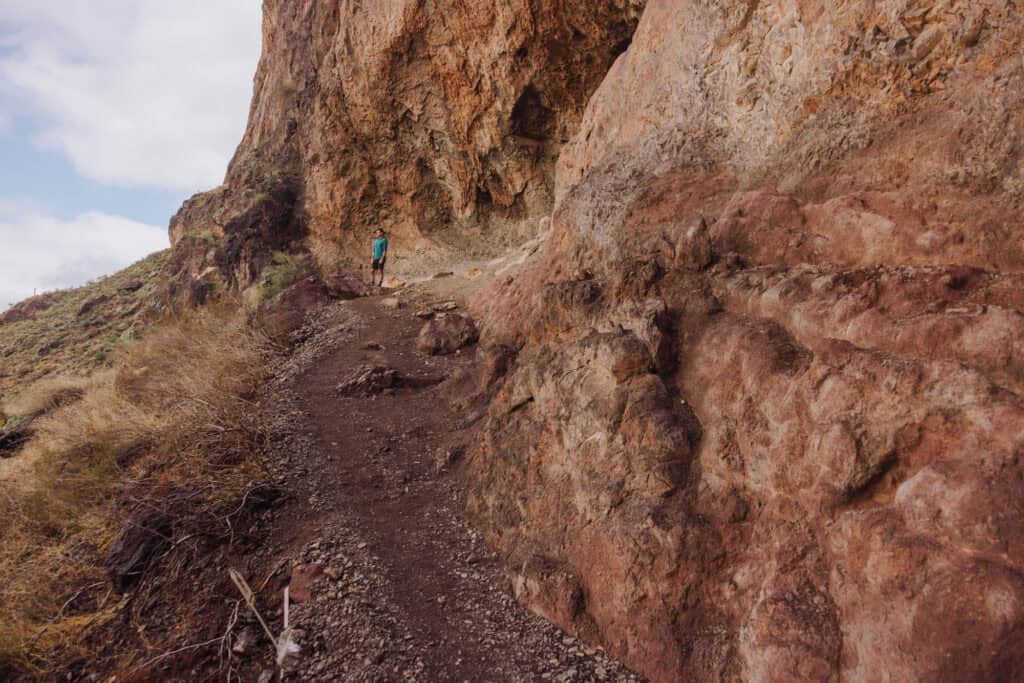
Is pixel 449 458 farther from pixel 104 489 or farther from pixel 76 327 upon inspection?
pixel 76 327

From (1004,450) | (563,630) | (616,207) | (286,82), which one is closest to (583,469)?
(563,630)

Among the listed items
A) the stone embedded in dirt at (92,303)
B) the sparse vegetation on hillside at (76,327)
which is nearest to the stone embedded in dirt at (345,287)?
the sparse vegetation on hillside at (76,327)

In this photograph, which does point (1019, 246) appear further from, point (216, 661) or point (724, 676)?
point (216, 661)

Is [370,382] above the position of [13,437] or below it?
below

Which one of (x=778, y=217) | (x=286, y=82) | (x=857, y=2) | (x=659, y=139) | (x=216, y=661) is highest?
(x=286, y=82)

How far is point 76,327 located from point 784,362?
24.9m

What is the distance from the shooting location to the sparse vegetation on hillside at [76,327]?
16.8 meters

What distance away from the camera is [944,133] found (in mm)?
3830

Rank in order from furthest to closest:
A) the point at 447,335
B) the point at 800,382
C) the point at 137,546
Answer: the point at 447,335, the point at 137,546, the point at 800,382

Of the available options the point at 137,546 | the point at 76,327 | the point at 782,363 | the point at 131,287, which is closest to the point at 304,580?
the point at 137,546

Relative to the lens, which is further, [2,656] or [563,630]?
[2,656]

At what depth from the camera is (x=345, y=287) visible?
12562 millimetres

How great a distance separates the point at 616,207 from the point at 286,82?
18140 mm

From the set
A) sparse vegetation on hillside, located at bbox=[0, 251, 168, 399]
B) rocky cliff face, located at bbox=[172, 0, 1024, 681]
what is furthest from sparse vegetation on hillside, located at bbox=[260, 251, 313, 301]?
rocky cliff face, located at bbox=[172, 0, 1024, 681]
